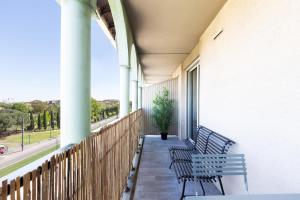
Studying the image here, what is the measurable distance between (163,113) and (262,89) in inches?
262

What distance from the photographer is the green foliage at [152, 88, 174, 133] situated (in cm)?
882

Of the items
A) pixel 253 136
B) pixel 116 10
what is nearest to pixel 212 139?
pixel 253 136

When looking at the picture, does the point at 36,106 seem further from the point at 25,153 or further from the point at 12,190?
the point at 12,190

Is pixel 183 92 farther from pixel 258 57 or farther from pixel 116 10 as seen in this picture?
pixel 258 57

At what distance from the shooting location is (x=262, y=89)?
226 centimetres

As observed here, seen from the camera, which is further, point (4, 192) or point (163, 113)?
point (163, 113)

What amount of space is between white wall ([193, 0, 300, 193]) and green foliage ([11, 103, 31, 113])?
5.91ft

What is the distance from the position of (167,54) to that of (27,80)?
5841 millimetres

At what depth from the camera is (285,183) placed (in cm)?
183

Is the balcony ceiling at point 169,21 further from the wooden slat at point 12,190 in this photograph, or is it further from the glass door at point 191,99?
the wooden slat at point 12,190

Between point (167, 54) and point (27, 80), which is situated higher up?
point (167, 54)

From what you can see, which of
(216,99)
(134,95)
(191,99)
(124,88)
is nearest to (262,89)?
(216,99)

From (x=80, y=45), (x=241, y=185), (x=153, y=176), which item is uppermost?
(x=80, y=45)

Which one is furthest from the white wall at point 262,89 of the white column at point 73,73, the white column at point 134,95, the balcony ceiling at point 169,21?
the white column at point 134,95
